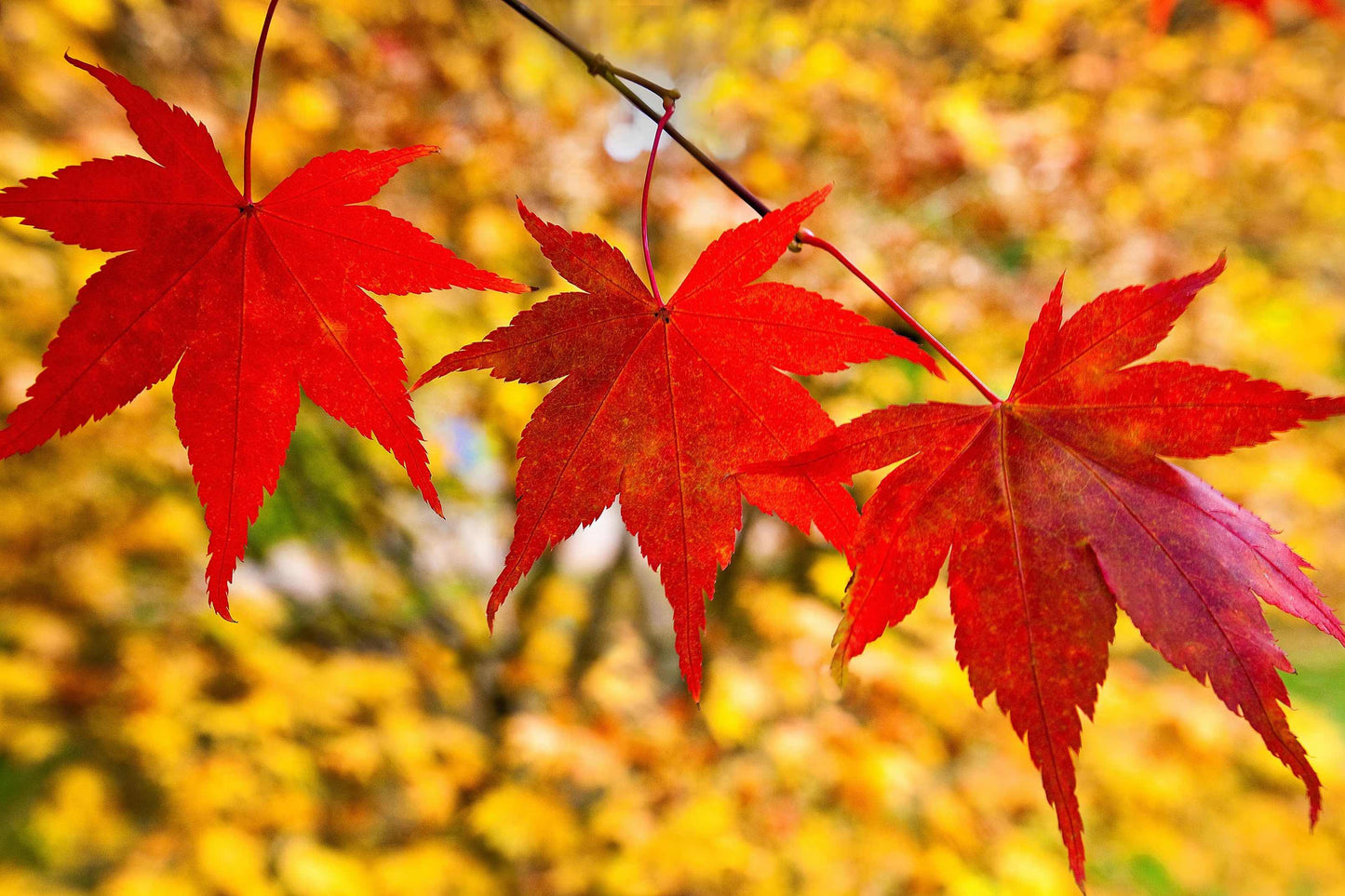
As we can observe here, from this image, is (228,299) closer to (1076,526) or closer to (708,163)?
(708,163)

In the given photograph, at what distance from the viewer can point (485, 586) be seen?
2.84 metres

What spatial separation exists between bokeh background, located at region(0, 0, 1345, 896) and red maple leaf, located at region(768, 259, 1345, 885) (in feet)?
5.09

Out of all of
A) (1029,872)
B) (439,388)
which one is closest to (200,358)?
(439,388)

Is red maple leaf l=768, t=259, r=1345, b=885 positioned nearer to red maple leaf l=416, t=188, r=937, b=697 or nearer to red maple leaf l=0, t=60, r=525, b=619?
red maple leaf l=416, t=188, r=937, b=697

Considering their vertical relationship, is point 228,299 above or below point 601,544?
below

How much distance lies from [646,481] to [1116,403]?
0.32m

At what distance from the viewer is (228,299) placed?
0.61 m

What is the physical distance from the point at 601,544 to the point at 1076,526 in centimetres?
273

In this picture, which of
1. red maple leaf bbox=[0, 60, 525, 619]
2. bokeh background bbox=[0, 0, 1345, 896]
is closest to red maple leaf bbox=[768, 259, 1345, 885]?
red maple leaf bbox=[0, 60, 525, 619]

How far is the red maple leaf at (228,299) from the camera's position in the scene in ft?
1.80

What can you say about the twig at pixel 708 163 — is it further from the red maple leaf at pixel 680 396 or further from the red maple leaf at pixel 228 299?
the red maple leaf at pixel 228 299

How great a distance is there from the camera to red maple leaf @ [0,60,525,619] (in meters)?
0.55

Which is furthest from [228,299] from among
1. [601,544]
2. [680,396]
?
[601,544]

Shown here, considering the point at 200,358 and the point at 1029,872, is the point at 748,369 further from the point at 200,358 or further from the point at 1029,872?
the point at 1029,872
